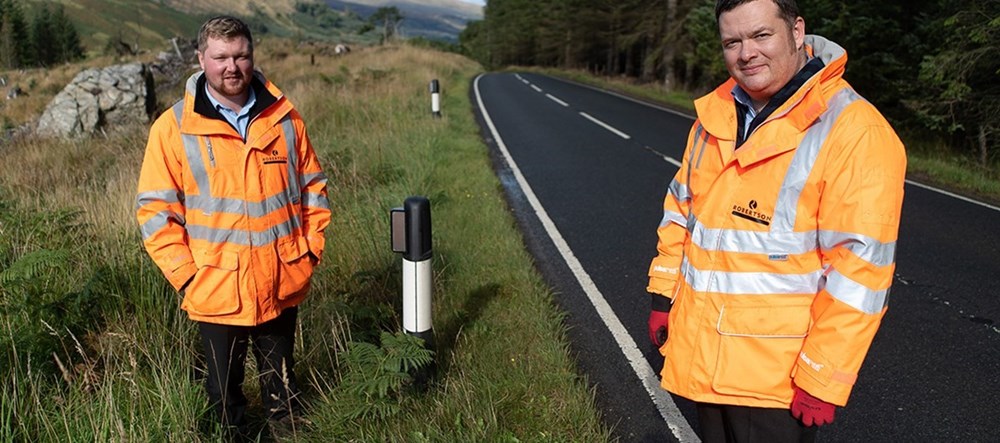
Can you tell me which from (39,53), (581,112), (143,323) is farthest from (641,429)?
(39,53)

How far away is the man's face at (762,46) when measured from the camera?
1.74 metres

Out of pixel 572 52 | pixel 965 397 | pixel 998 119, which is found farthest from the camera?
pixel 572 52

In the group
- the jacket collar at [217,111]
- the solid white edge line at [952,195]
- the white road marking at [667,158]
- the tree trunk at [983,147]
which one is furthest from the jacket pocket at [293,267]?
the tree trunk at [983,147]

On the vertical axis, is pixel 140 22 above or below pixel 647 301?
above

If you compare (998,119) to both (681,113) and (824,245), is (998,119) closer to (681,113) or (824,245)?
(681,113)

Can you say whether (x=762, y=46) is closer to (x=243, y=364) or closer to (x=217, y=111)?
(x=217, y=111)

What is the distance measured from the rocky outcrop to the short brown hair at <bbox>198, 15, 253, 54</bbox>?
10071 mm

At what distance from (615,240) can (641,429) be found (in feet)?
10.6

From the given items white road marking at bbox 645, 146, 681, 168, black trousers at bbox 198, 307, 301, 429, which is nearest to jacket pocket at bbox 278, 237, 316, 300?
black trousers at bbox 198, 307, 301, 429

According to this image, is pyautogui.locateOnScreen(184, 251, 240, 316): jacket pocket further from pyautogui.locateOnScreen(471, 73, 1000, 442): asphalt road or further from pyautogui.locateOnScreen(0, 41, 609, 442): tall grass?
pyautogui.locateOnScreen(471, 73, 1000, 442): asphalt road

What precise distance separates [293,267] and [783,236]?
2056 millimetres

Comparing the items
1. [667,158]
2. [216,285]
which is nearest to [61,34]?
[667,158]

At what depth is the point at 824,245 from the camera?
171 cm

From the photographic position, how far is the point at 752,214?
5.82ft
